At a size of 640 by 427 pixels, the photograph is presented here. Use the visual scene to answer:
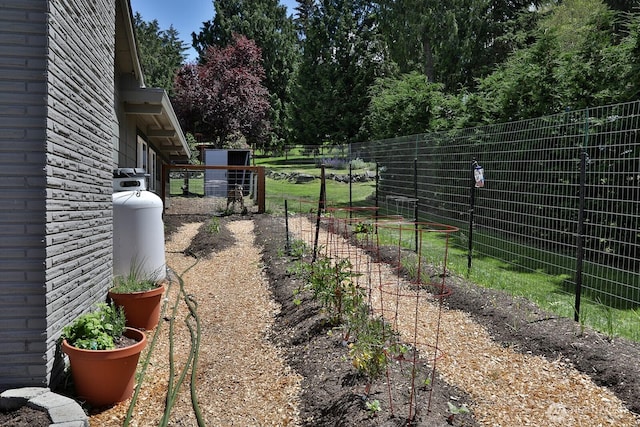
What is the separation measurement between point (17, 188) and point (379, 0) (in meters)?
22.9

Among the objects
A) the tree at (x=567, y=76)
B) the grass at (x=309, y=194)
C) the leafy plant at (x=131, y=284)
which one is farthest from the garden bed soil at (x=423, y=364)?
the grass at (x=309, y=194)

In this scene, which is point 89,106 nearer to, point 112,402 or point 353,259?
point 112,402

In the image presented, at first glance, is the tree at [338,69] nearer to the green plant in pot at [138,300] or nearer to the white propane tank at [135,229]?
the white propane tank at [135,229]

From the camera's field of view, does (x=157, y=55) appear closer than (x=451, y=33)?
No

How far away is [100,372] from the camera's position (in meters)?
3.51

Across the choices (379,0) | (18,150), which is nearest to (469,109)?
(18,150)

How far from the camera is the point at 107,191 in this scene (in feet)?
17.6

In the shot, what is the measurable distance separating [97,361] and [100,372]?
0.10 meters

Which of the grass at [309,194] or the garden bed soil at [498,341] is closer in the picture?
the garden bed soil at [498,341]

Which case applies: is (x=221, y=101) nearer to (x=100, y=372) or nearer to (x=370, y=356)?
(x=100, y=372)

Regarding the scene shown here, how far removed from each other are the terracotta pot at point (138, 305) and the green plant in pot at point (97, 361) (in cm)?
113

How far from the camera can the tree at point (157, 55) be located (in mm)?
40719

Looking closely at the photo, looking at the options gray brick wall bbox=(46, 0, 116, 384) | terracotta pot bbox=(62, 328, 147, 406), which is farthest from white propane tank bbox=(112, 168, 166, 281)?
terracotta pot bbox=(62, 328, 147, 406)

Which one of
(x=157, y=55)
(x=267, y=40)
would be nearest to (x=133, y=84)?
(x=267, y=40)
